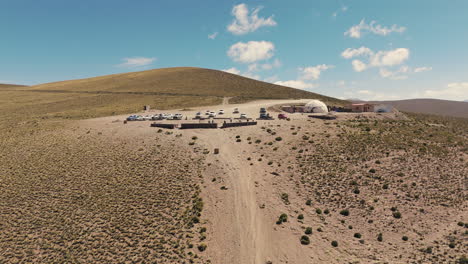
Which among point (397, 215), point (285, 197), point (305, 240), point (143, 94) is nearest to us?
point (305, 240)

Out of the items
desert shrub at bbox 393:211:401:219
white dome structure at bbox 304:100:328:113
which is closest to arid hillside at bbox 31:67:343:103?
white dome structure at bbox 304:100:328:113

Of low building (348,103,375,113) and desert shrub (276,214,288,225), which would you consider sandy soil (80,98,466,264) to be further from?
low building (348,103,375,113)

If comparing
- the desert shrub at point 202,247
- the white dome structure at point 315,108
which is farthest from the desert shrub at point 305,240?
the white dome structure at point 315,108

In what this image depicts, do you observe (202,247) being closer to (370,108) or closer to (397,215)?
(397,215)

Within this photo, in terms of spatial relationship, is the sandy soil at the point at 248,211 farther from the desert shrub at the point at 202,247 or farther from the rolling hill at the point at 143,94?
the rolling hill at the point at 143,94

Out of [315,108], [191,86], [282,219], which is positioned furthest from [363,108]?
[191,86]

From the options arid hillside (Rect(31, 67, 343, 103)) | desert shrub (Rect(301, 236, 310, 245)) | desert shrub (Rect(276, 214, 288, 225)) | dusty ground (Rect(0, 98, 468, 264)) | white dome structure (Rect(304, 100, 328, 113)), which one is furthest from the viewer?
arid hillside (Rect(31, 67, 343, 103))

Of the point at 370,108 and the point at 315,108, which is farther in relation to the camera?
the point at 370,108

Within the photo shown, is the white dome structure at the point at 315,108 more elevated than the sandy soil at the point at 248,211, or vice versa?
the white dome structure at the point at 315,108
